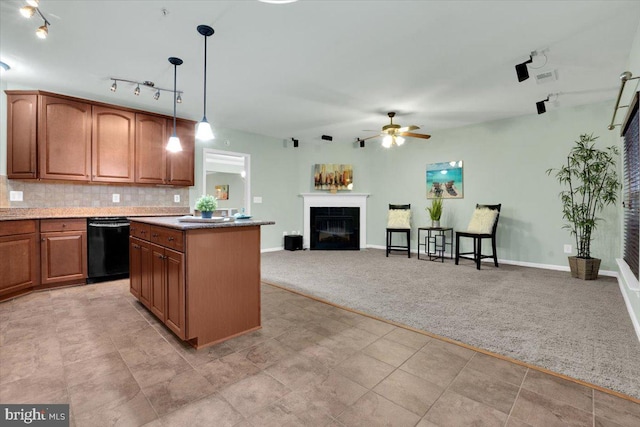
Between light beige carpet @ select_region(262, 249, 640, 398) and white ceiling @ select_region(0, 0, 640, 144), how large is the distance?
249cm

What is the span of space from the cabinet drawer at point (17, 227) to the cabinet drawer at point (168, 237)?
188 cm

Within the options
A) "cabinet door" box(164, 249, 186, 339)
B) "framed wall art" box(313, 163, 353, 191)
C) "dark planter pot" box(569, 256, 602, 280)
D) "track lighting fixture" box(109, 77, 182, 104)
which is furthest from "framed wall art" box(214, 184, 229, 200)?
"dark planter pot" box(569, 256, 602, 280)

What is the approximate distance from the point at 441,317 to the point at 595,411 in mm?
1207

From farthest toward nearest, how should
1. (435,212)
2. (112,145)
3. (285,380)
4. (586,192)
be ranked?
1. (435,212)
2. (586,192)
3. (112,145)
4. (285,380)

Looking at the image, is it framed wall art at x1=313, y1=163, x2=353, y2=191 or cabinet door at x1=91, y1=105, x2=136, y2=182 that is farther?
framed wall art at x1=313, y1=163, x2=353, y2=191

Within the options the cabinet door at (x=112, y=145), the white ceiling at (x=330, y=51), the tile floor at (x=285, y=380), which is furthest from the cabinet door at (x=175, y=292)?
the cabinet door at (x=112, y=145)

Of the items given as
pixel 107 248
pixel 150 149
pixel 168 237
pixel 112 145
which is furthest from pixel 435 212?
pixel 112 145

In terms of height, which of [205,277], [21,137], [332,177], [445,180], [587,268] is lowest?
[587,268]

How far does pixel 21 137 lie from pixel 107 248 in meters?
1.64

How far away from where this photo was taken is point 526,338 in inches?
86.7

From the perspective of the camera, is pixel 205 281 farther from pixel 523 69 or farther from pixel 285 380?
pixel 523 69

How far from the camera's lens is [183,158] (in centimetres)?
482

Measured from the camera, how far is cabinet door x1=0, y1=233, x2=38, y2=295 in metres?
3.02

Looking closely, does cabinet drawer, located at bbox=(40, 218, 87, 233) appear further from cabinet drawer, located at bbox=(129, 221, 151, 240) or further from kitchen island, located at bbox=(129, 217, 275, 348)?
kitchen island, located at bbox=(129, 217, 275, 348)
